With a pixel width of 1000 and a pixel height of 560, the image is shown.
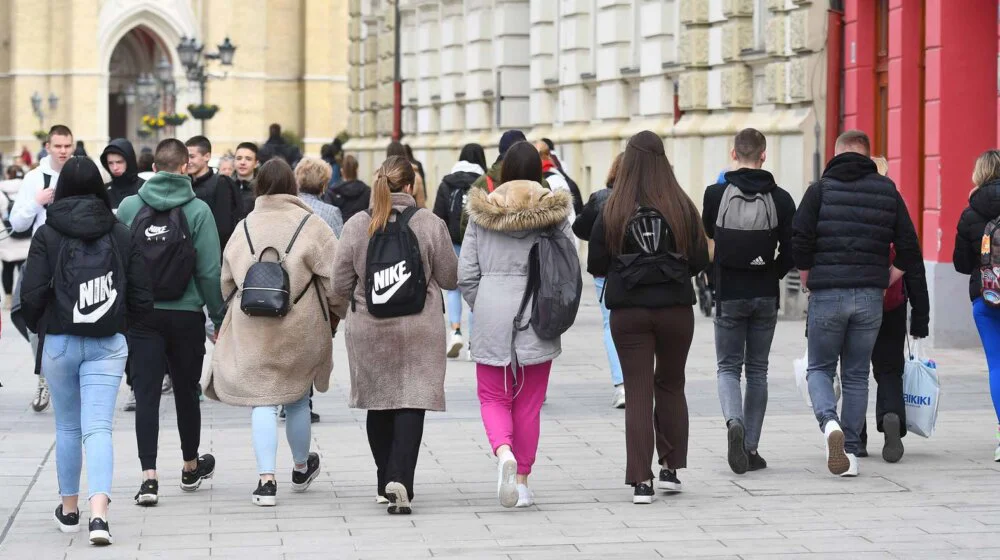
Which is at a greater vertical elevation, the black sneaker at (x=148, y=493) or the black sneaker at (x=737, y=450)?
the black sneaker at (x=737, y=450)

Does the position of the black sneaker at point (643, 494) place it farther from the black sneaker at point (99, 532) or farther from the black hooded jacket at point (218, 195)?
the black hooded jacket at point (218, 195)

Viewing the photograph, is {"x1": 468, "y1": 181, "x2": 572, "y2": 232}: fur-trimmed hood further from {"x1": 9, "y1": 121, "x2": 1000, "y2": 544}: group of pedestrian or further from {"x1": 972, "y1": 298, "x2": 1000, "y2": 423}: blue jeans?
{"x1": 972, "y1": 298, "x2": 1000, "y2": 423}: blue jeans

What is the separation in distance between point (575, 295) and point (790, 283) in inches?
447

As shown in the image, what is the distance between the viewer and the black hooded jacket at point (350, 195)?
53.0ft

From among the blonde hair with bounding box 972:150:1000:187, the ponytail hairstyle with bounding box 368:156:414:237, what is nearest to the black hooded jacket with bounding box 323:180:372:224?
the blonde hair with bounding box 972:150:1000:187

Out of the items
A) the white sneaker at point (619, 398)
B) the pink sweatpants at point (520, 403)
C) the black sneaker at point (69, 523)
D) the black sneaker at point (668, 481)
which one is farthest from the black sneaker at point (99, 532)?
the white sneaker at point (619, 398)

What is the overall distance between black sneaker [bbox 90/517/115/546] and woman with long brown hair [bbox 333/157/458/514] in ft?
4.25

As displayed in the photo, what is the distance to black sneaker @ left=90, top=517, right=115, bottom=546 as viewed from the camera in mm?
7781

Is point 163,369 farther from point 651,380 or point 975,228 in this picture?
point 975,228

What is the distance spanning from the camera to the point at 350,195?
1619cm

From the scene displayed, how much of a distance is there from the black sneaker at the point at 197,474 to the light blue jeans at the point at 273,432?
39 centimetres

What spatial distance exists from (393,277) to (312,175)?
3.35 m

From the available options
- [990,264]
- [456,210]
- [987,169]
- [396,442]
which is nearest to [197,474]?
[396,442]

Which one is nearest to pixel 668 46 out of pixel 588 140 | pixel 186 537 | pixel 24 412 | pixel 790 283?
pixel 588 140
